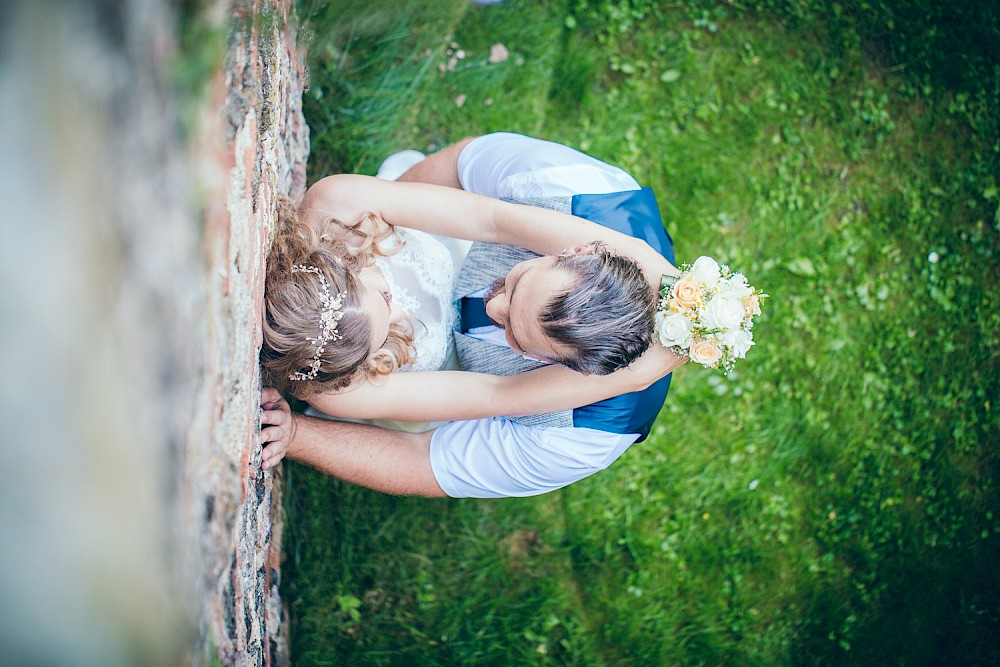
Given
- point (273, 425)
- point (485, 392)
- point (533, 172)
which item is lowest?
point (273, 425)

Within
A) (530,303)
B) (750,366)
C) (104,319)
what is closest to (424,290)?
(530,303)

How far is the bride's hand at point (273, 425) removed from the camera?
2.51m

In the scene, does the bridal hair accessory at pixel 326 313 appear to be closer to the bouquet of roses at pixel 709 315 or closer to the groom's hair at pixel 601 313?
the groom's hair at pixel 601 313

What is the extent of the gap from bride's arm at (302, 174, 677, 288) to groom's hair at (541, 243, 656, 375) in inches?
7.2

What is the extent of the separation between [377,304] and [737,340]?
1.36 m

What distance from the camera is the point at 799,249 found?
430cm

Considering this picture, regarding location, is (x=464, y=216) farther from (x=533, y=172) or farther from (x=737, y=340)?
(x=737, y=340)

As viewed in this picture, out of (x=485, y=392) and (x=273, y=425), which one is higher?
(x=485, y=392)

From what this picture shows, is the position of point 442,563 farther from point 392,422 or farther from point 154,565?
point 154,565

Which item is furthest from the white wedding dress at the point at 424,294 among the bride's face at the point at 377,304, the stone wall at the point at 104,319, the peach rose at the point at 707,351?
the stone wall at the point at 104,319

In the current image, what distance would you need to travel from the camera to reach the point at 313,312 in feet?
7.63

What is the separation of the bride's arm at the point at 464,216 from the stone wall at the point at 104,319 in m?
1.25

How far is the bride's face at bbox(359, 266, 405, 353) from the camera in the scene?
249 cm

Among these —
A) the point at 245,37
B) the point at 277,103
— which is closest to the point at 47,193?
the point at 245,37
